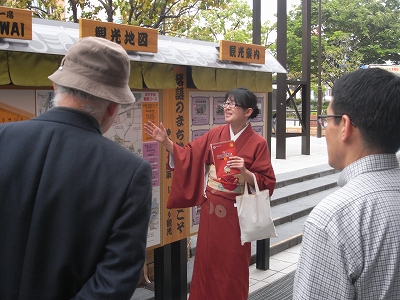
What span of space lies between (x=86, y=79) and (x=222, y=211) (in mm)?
2665

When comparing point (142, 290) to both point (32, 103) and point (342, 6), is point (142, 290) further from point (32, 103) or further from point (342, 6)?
point (342, 6)

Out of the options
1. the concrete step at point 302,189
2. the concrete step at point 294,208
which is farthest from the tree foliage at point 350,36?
the concrete step at point 294,208

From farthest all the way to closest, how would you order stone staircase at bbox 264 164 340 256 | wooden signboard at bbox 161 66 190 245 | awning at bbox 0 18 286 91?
1. stone staircase at bbox 264 164 340 256
2. wooden signboard at bbox 161 66 190 245
3. awning at bbox 0 18 286 91

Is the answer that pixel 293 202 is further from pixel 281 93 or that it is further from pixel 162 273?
pixel 281 93

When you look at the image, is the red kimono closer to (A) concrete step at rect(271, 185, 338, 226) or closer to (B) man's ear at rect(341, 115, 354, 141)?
(B) man's ear at rect(341, 115, 354, 141)

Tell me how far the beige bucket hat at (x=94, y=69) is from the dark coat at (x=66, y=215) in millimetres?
115

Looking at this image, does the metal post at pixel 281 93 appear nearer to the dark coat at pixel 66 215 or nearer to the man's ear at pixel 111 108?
the man's ear at pixel 111 108

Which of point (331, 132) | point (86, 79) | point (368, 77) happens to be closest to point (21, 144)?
point (86, 79)

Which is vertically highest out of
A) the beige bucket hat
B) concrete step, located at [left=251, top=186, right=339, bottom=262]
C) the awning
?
the awning

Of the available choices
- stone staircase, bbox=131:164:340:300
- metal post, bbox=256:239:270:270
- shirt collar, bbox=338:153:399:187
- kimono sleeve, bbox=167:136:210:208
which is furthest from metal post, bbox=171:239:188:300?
shirt collar, bbox=338:153:399:187

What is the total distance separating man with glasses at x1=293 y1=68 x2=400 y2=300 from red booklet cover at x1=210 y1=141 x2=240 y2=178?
245 cm

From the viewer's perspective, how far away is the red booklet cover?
4.08 metres

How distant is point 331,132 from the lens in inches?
63.9

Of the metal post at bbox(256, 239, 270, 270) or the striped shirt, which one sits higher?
the striped shirt
